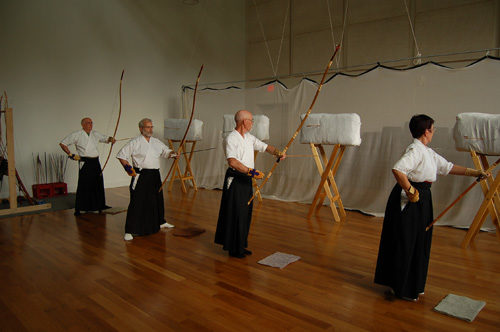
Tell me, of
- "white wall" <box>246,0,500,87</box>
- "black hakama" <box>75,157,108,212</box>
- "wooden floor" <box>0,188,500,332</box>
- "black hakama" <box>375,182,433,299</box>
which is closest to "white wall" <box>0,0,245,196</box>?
"white wall" <box>246,0,500,87</box>

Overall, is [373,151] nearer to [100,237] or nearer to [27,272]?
[100,237]

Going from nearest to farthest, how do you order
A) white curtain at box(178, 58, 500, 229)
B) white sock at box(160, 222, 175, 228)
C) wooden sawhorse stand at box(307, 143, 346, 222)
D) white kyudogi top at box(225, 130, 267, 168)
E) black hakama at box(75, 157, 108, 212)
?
white kyudogi top at box(225, 130, 267, 168) < white curtain at box(178, 58, 500, 229) < white sock at box(160, 222, 175, 228) < wooden sawhorse stand at box(307, 143, 346, 222) < black hakama at box(75, 157, 108, 212)

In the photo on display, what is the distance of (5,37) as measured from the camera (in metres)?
5.73

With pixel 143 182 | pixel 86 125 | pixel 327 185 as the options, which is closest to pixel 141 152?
pixel 143 182

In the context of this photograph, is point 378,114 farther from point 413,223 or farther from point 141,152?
point 141,152

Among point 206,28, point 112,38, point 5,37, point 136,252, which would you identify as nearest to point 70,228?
point 136,252

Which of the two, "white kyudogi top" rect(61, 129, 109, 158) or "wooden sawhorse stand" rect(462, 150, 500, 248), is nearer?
"wooden sawhorse stand" rect(462, 150, 500, 248)

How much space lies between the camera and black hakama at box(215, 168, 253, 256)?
3.19m

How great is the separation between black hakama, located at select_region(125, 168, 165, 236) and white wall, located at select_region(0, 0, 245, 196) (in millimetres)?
3240

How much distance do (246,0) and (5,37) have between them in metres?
5.50

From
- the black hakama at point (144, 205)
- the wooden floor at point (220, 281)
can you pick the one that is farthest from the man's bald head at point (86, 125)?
the black hakama at point (144, 205)

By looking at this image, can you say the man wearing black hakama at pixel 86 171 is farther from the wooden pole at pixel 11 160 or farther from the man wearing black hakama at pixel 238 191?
the man wearing black hakama at pixel 238 191

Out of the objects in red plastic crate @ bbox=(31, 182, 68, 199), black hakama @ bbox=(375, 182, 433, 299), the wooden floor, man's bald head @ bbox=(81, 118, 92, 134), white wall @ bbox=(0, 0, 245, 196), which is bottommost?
the wooden floor

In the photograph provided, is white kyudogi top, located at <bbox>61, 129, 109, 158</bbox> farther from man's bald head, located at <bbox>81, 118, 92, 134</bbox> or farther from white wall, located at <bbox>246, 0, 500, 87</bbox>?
white wall, located at <bbox>246, 0, 500, 87</bbox>
